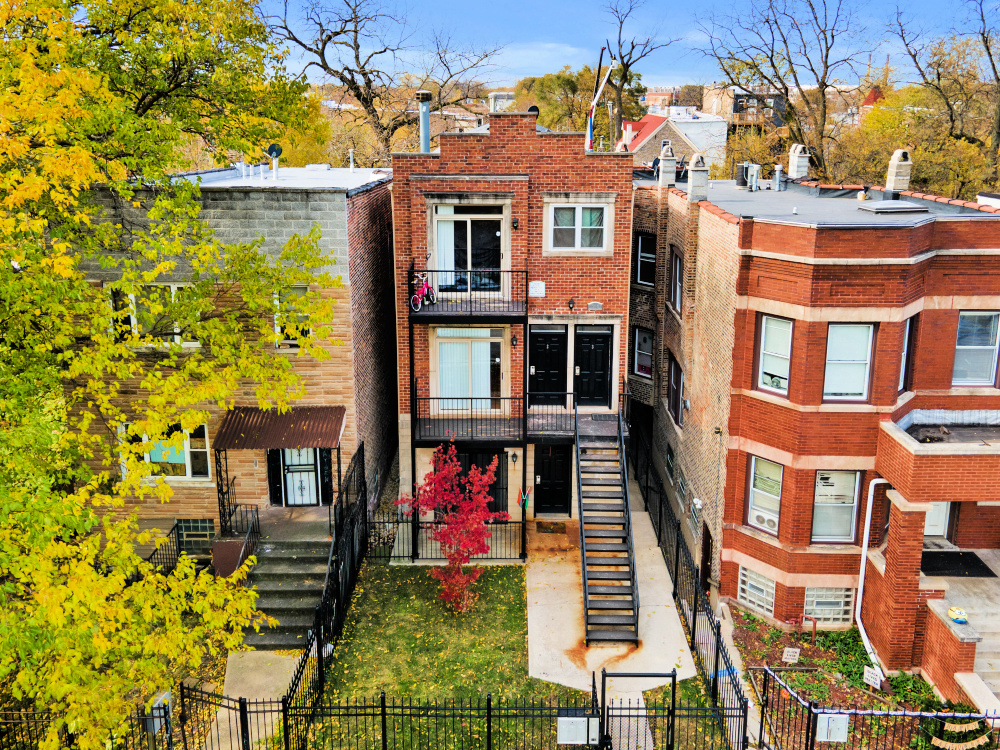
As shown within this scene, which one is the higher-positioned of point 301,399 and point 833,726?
point 301,399

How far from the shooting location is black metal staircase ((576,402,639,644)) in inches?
663

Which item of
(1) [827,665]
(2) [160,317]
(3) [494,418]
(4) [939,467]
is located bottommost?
(1) [827,665]

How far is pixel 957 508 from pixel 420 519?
1305 centimetres

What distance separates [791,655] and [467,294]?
11421 millimetres

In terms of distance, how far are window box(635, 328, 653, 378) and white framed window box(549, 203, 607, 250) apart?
19.7ft

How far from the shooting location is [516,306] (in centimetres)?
2017

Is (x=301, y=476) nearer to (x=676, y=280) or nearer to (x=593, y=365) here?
(x=593, y=365)

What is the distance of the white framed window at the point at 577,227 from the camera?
800 inches

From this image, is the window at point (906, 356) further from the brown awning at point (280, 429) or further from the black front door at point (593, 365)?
the brown awning at point (280, 429)

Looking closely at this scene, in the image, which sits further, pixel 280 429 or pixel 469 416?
pixel 469 416

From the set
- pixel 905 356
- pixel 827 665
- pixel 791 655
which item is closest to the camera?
pixel 791 655

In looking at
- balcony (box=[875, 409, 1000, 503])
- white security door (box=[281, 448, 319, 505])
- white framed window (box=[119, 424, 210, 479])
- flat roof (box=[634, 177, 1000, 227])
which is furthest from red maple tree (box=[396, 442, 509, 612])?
flat roof (box=[634, 177, 1000, 227])

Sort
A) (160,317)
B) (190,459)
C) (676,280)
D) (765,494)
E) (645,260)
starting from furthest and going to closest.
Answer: (645,260)
(676,280)
(190,459)
(160,317)
(765,494)

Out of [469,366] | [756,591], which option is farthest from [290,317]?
[756,591]
